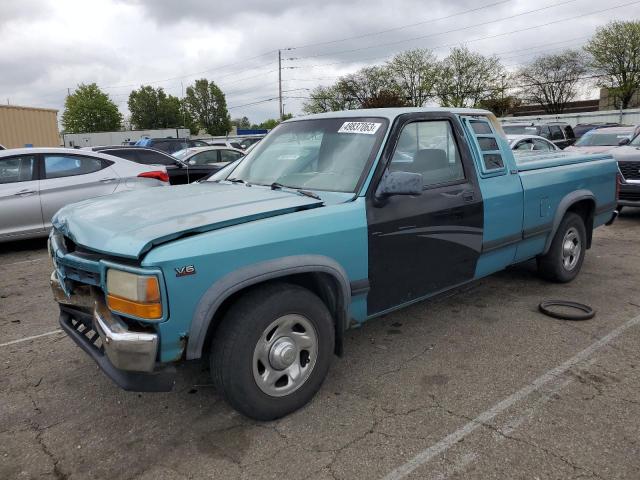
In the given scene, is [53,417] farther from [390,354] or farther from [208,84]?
[208,84]

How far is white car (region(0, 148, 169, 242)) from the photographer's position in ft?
24.5

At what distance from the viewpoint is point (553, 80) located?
6097cm

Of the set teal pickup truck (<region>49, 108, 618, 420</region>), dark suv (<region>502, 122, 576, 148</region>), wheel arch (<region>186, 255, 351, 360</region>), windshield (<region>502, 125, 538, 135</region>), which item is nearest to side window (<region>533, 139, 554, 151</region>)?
windshield (<region>502, 125, 538, 135</region>)

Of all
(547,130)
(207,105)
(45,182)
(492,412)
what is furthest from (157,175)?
(207,105)

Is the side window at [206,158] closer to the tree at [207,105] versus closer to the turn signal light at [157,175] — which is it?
the turn signal light at [157,175]

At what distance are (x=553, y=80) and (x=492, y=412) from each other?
66.6m

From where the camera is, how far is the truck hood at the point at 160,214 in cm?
268

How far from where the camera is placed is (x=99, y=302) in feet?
9.48

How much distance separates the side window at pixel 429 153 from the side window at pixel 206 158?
33.2 feet

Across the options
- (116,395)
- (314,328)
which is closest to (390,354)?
(314,328)

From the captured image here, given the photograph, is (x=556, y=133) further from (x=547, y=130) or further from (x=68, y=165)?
(x=68, y=165)

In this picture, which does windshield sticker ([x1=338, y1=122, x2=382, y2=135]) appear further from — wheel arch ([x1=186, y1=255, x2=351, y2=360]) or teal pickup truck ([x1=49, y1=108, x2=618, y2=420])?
wheel arch ([x1=186, y1=255, x2=351, y2=360])

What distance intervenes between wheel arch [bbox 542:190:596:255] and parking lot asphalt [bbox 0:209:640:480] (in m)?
0.95

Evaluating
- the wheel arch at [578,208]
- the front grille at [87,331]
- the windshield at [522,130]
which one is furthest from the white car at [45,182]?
the windshield at [522,130]
